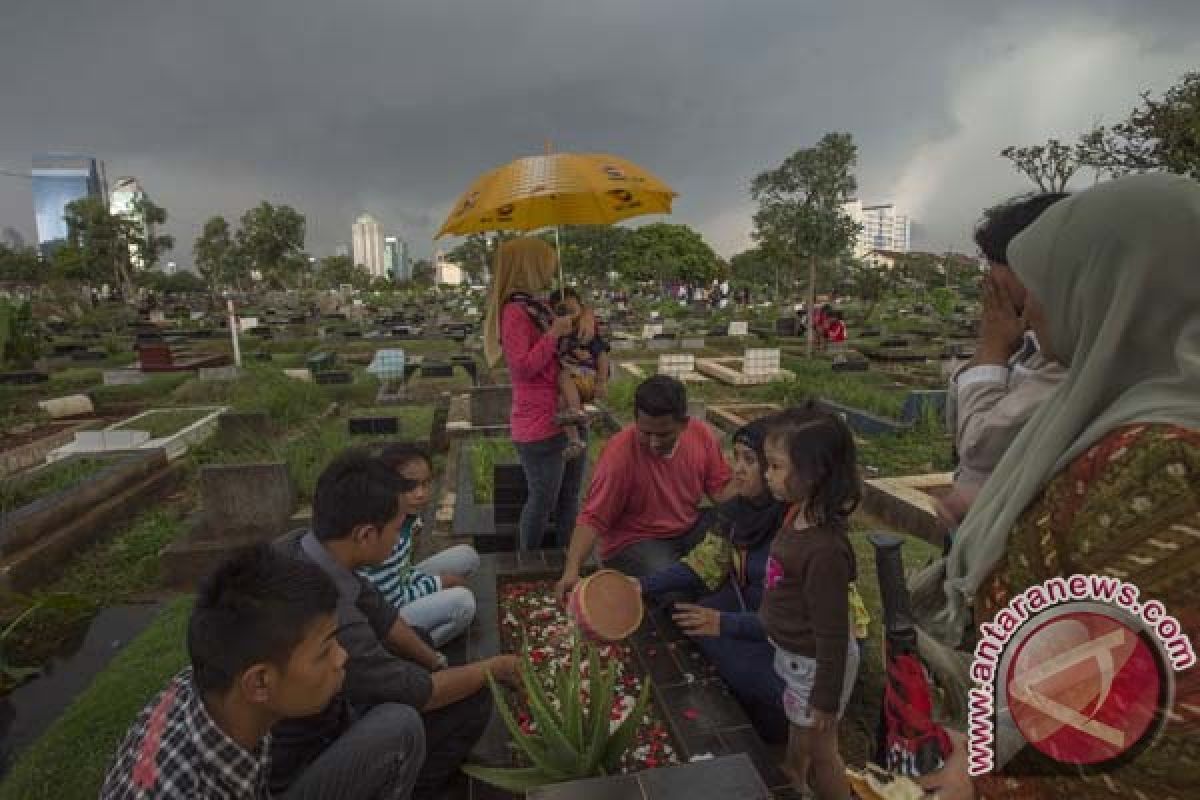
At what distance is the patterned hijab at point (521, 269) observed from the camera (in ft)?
11.2

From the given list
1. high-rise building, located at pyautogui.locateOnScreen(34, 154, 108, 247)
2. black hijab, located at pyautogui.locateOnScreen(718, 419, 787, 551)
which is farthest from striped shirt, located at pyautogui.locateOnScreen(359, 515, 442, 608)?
high-rise building, located at pyautogui.locateOnScreen(34, 154, 108, 247)

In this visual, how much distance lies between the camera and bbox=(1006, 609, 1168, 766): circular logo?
2.66ft

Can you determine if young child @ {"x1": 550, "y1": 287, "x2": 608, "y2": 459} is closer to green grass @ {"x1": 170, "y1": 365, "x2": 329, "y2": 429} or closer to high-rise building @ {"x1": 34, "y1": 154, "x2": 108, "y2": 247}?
green grass @ {"x1": 170, "y1": 365, "x2": 329, "y2": 429}

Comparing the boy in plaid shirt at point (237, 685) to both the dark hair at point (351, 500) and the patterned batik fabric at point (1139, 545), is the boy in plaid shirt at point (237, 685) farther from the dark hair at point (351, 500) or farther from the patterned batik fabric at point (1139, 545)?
the patterned batik fabric at point (1139, 545)

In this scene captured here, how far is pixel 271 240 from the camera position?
36938 mm

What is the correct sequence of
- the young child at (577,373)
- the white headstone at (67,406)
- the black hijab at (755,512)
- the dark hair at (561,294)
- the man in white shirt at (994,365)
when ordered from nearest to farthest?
the man in white shirt at (994,365), the black hijab at (755,512), the young child at (577,373), the dark hair at (561,294), the white headstone at (67,406)

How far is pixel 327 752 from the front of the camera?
178cm

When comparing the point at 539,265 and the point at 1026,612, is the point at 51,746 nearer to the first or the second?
the point at 539,265

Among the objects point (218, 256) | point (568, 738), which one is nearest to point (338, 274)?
point (218, 256)

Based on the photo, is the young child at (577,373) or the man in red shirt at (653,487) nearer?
the man in red shirt at (653,487)

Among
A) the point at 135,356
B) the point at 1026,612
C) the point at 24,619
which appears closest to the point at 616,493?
the point at 1026,612

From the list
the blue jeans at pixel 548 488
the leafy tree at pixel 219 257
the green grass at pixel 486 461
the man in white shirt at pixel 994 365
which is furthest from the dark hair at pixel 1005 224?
the leafy tree at pixel 219 257

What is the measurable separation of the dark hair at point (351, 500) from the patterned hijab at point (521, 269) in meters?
1.40

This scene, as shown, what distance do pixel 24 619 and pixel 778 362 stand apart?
999 centimetres
